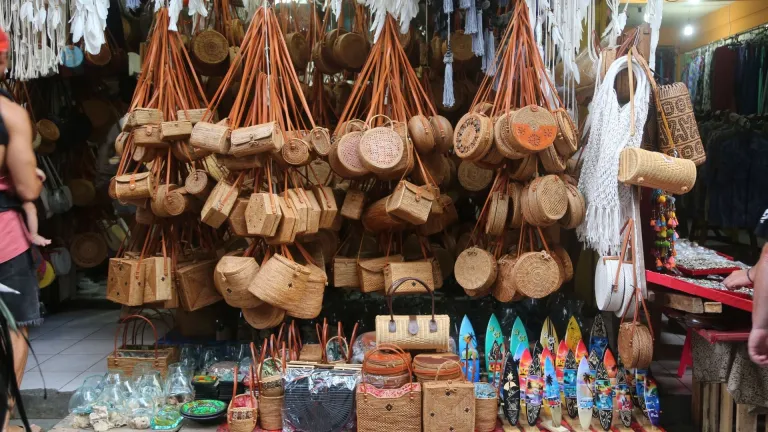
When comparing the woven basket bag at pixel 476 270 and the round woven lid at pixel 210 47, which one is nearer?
the woven basket bag at pixel 476 270

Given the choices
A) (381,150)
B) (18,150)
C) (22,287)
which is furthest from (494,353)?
(18,150)

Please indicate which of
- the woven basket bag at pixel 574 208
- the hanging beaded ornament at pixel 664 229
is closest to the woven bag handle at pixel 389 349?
the woven basket bag at pixel 574 208

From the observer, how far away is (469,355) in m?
3.93

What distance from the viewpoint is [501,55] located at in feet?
13.9

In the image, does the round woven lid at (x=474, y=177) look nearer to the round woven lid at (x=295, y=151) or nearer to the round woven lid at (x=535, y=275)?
the round woven lid at (x=535, y=275)

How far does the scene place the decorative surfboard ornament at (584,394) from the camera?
351 centimetres

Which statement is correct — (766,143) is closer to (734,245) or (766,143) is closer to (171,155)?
(734,245)

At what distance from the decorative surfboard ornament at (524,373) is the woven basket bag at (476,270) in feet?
1.42

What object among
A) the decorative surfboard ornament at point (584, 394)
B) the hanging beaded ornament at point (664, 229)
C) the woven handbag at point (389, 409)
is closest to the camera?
the woven handbag at point (389, 409)

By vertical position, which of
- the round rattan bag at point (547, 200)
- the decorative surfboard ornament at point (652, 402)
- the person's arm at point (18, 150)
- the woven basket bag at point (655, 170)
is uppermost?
the person's arm at point (18, 150)

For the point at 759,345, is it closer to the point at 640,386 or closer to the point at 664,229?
the point at 640,386

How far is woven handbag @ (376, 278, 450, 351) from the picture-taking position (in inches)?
144

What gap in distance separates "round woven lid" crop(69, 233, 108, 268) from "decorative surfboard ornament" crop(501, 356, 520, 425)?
391 cm

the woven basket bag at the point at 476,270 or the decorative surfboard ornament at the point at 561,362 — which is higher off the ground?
the woven basket bag at the point at 476,270
